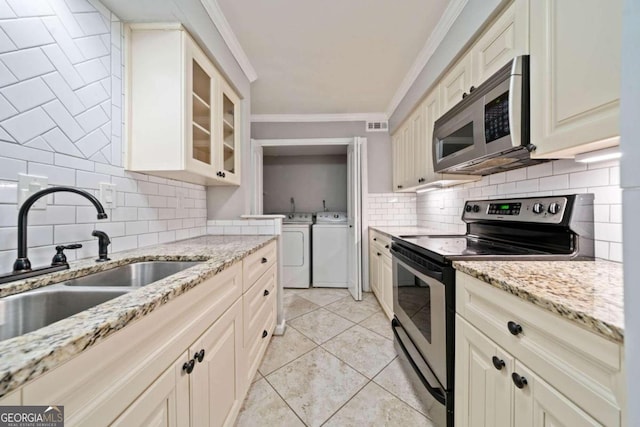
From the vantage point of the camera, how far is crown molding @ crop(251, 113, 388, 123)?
3244mm

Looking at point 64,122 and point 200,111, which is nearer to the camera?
point 64,122

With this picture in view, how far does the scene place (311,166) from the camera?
4.18m

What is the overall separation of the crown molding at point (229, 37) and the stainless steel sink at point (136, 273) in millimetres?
1578

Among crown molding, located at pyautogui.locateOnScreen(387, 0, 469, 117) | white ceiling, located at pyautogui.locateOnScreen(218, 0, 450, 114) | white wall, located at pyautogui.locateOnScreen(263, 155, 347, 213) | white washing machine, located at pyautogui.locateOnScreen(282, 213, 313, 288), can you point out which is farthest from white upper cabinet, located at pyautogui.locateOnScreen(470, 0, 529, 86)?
white wall, located at pyautogui.locateOnScreen(263, 155, 347, 213)

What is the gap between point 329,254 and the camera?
344cm

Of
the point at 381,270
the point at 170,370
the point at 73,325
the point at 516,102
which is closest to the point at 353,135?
the point at 381,270

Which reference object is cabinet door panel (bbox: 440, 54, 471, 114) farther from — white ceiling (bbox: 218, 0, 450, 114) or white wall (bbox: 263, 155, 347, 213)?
white wall (bbox: 263, 155, 347, 213)

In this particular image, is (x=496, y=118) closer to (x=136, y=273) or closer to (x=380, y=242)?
(x=380, y=242)

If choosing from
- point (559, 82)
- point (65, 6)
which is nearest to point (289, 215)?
point (65, 6)

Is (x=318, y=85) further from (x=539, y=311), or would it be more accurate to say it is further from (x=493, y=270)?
(x=539, y=311)

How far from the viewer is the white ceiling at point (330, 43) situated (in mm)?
1601

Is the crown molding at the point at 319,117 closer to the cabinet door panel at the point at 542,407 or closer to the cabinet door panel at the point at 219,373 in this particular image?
the cabinet door panel at the point at 219,373

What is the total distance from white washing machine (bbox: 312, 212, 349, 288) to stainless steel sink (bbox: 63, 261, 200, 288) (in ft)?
7.70

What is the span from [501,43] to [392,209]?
7.07 ft
